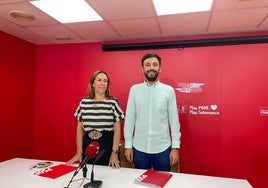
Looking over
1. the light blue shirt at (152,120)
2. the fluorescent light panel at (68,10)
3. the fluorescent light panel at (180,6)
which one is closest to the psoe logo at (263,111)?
the light blue shirt at (152,120)

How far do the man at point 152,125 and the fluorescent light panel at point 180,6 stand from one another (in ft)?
1.78

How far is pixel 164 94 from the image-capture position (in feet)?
7.60

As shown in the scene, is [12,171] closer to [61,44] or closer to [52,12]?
[52,12]

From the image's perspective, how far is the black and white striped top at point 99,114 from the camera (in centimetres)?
214

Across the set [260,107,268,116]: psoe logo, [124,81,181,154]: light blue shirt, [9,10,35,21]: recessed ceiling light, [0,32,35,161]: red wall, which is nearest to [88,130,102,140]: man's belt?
[124,81,181,154]: light blue shirt

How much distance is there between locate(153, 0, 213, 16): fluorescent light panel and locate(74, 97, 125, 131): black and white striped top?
3.73ft

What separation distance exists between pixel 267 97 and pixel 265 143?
64 centimetres

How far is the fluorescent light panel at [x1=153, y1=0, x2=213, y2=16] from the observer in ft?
7.30

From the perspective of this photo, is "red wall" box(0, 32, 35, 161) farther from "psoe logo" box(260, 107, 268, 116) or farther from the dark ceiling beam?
"psoe logo" box(260, 107, 268, 116)

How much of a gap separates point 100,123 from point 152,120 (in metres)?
0.54

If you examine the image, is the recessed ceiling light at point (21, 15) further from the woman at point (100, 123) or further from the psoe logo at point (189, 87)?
the psoe logo at point (189, 87)

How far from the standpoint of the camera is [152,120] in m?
2.26

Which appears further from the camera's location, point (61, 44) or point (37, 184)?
point (61, 44)

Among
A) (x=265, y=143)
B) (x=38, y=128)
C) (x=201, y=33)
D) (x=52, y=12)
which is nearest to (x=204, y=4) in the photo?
(x=201, y=33)
